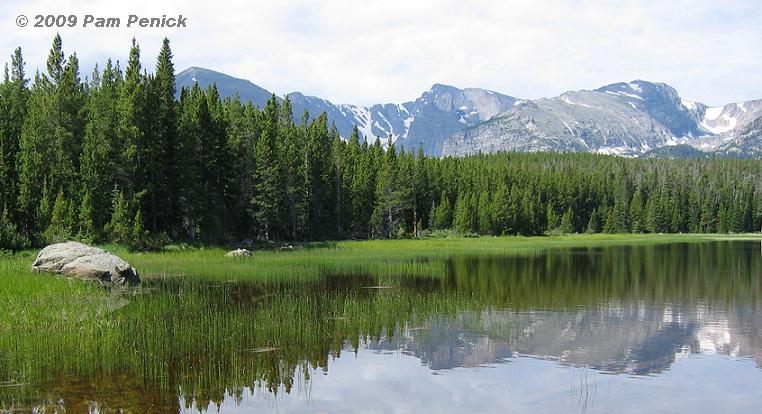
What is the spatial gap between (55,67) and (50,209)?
73.9 ft

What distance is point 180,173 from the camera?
205ft

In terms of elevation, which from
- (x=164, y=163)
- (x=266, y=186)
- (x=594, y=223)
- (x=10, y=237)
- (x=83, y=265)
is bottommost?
(x=594, y=223)

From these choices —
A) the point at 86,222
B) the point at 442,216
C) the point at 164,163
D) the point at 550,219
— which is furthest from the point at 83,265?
the point at 550,219

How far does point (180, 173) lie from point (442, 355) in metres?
49.1

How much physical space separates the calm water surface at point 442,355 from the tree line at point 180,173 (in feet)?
92.5

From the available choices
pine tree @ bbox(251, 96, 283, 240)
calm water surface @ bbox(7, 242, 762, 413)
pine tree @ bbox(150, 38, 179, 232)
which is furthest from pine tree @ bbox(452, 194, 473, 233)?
calm water surface @ bbox(7, 242, 762, 413)

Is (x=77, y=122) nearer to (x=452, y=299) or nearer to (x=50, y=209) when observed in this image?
(x=50, y=209)

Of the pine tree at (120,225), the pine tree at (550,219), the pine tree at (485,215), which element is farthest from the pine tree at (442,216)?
the pine tree at (120,225)

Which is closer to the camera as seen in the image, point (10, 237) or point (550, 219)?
point (10, 237)

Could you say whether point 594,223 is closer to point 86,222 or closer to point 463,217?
point 463,217

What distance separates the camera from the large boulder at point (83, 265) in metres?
31.5

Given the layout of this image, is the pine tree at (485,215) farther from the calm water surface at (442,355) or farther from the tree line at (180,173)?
the calm water surface at (442,355)

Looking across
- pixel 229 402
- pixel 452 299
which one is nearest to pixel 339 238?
pixel 452 299

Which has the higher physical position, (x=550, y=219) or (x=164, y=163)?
(x=164, y=163)
